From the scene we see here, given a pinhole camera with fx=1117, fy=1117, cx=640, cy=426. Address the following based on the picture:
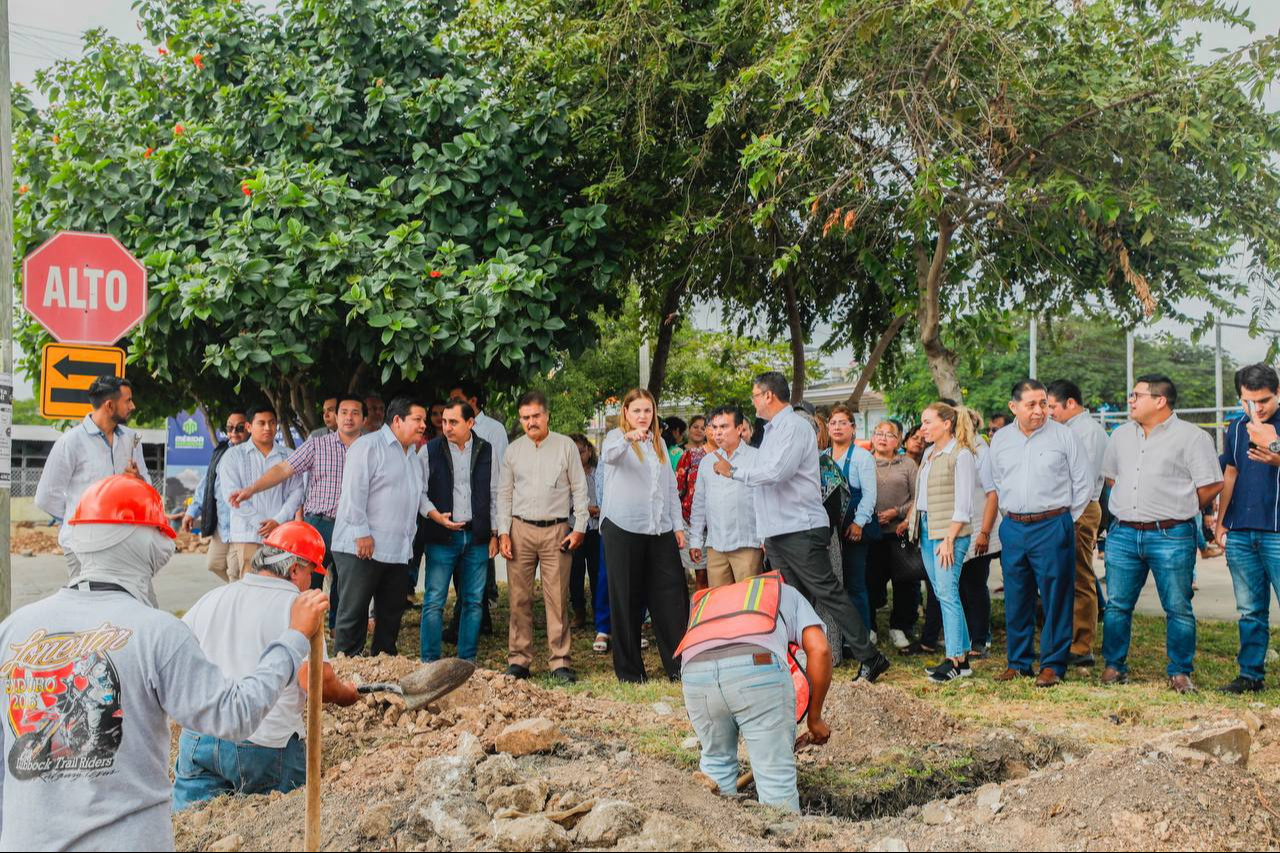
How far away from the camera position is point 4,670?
3.06 metres

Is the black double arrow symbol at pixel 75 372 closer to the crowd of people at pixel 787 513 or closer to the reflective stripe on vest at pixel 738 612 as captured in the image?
the crowd of people at pixel 787 513

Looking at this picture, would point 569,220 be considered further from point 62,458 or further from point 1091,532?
point 1091,532

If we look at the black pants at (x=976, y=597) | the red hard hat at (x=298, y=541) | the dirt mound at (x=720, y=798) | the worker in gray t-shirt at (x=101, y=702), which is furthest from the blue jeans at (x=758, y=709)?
the black pants at (x=976, y=597)

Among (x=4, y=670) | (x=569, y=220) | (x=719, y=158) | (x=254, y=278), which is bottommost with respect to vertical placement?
(x=4, y=670)

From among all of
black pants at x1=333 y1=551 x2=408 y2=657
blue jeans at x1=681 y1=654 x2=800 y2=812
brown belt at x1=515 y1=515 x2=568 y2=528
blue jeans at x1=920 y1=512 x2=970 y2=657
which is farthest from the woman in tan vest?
black pants at x1=333 y1=551 x2=408 y2=657

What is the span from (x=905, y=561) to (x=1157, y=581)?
2.08 metres

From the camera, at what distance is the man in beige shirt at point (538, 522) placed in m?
8.19

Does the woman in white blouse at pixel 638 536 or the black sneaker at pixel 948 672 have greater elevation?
the woman in white blouse at pixel 638 536

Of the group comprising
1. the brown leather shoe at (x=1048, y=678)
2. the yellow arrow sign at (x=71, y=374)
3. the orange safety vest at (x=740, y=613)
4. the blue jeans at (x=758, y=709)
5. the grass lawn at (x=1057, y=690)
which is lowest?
the grass lawn at (x=1057, y=690)

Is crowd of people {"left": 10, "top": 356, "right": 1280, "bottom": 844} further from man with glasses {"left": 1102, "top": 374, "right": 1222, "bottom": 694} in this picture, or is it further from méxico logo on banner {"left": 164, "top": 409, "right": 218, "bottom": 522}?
méxico logo on banner {"left": 164, "top": 409, "right": 218, "bottom": 522}

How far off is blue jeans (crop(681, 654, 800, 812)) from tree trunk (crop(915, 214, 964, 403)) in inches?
218

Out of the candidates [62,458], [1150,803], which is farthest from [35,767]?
[62,458]

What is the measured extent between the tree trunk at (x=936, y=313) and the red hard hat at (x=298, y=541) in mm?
6374

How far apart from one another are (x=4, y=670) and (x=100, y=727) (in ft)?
1.05
